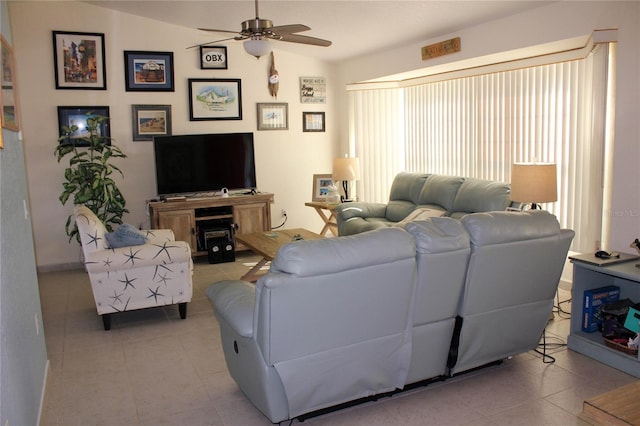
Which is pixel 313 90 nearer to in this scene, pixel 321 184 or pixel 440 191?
pixel 321 184

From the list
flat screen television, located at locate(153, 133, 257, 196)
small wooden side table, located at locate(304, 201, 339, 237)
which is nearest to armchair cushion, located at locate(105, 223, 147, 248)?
flat screen television, located at locate(153, 133, 257, 196)

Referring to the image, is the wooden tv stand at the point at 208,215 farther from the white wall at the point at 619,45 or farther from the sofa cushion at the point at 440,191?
the white wall at the point at 619,45

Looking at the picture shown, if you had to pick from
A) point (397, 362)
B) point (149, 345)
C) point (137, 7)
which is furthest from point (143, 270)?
point (137, 7)

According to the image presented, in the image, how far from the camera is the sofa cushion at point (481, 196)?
4.89 metres

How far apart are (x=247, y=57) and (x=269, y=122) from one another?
0.88 metres

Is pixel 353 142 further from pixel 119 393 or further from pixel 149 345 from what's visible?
pixel 119 393

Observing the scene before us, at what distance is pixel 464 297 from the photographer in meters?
2.93

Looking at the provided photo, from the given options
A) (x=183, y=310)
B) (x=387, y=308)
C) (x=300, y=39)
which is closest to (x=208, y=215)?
(x=183, y=310)

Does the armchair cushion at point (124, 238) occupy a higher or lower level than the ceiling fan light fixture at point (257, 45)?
lower

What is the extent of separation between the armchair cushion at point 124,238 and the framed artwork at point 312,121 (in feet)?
12.2

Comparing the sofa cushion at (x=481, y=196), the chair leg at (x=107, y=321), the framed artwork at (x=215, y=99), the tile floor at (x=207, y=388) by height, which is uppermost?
the framed artwork at (x=215, y=99)

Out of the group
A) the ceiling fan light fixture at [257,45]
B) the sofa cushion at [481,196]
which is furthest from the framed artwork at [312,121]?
the ceiling fan light fixture at [257,45]

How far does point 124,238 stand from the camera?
4.25 meters

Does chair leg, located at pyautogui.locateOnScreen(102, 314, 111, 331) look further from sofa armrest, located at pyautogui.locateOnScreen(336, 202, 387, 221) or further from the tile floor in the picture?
sofa armrest, located at pyautogui.locateOnScreen(336, 202, 387, 221)
